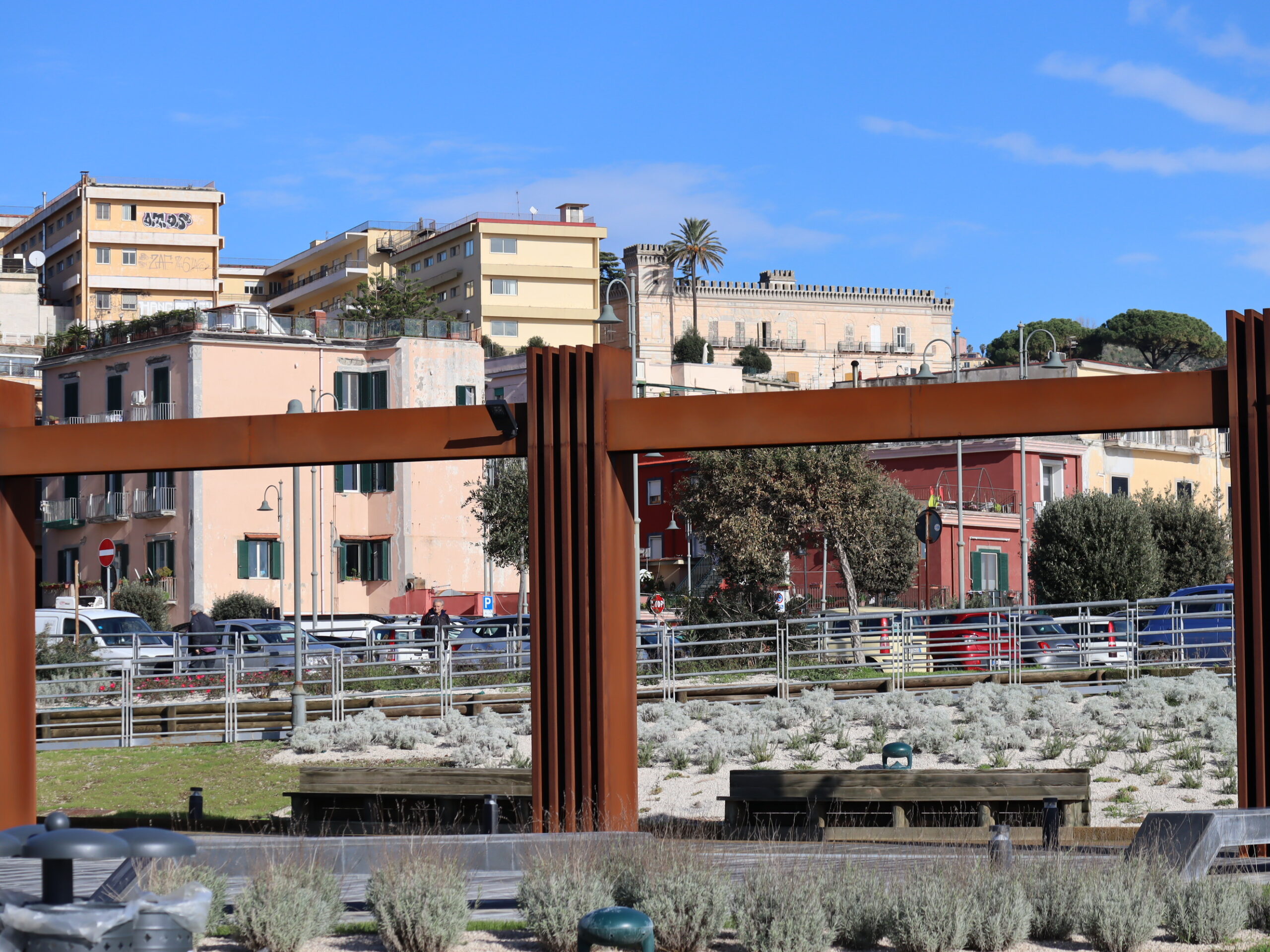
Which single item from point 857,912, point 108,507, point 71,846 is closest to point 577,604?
point 857,912

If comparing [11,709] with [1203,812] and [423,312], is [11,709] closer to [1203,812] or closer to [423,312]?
[1203,812]

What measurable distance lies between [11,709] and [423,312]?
71.2 m

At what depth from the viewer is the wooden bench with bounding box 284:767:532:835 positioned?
49.3 ft

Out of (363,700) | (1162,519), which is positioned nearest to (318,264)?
(1162,519)

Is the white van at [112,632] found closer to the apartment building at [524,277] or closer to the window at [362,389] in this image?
the window at [362,389]

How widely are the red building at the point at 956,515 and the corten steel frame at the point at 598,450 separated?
41.0 metres

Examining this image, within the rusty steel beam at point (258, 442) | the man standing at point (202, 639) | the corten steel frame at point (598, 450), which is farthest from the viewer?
the man standing at point (202, 639)

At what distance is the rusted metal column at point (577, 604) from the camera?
12.5m

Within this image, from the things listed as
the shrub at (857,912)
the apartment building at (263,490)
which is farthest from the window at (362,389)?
the shrub at (857,912)

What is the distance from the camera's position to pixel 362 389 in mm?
55719

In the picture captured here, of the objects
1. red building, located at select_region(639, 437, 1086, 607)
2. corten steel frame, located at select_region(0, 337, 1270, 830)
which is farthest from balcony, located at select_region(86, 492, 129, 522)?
corten steel frame, located at select_region(0, 337, 1270, 830)

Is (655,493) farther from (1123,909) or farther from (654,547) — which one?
(1123,909)

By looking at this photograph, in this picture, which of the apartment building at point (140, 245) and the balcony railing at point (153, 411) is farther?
the apartment building at point (140, 245)

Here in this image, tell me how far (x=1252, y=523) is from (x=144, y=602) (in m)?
43.6
